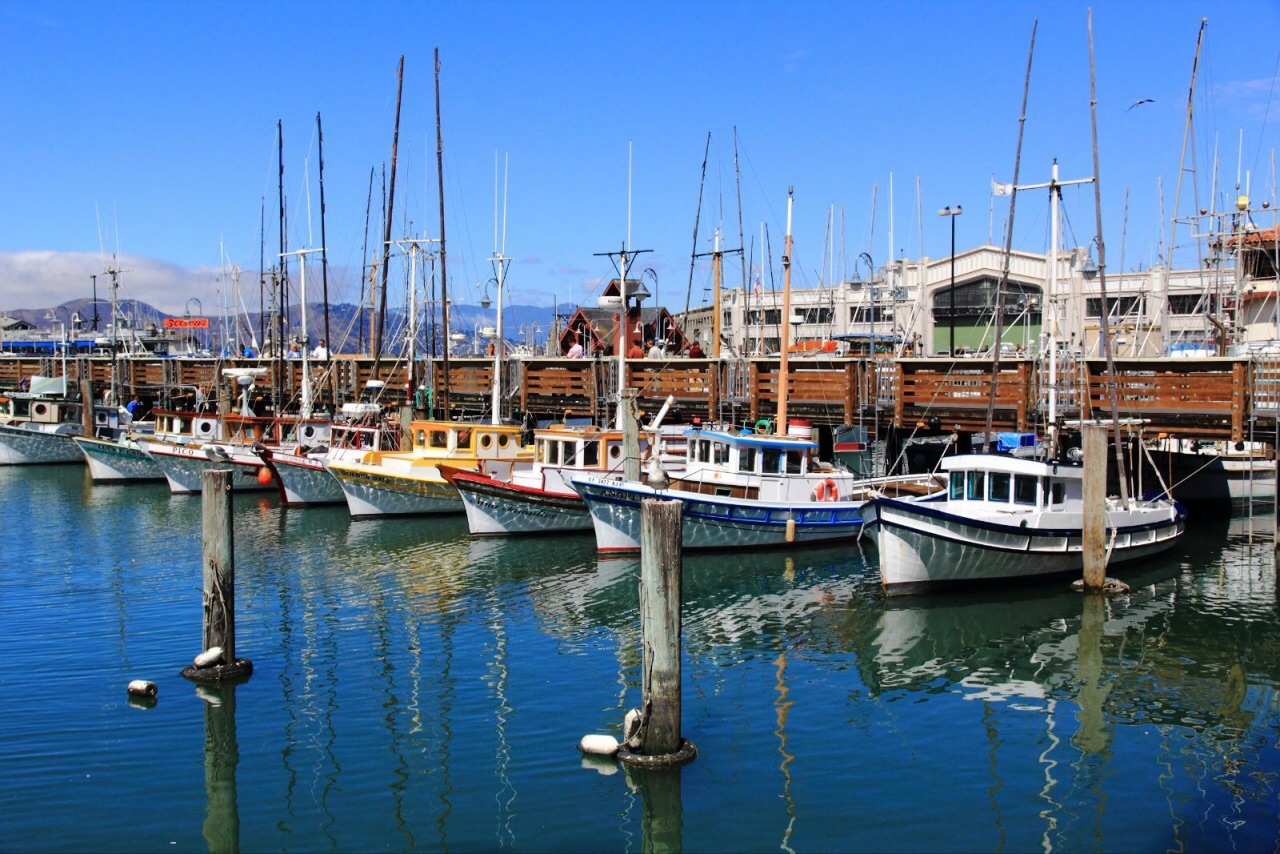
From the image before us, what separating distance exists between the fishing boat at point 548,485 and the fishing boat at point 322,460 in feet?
21.1

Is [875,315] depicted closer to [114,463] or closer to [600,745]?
[114,463]

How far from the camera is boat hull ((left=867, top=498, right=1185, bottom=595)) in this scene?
68.4 ft

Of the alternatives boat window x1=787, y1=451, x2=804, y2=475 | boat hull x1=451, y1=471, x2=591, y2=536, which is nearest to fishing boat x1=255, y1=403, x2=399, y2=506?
boat hull x1=451, y1=471, x2=591, y2=536

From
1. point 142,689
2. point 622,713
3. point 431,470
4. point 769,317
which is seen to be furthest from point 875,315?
point 142,689

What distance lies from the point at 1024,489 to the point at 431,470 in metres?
16.8

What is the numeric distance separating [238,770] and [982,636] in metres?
12.2

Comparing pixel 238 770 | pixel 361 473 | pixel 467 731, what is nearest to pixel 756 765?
pixel 467 731

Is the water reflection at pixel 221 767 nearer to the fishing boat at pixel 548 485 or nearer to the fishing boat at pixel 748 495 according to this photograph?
the fishing boat at pixel 748 495

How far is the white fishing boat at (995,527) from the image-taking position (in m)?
21.0

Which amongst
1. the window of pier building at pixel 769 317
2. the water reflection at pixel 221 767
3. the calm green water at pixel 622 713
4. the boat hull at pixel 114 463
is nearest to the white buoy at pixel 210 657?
the water reflection at pixel 221 767

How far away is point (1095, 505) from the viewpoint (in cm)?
2095

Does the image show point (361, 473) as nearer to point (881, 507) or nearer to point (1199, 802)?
point (881, 507)

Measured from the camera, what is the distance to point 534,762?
1284 cm

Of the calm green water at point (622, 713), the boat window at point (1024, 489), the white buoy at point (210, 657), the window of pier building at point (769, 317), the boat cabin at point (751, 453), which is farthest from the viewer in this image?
the window of pier building at point (769, 317)
